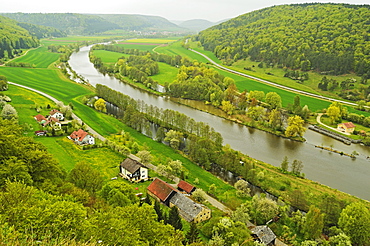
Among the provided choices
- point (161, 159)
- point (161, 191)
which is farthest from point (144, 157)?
point (161, 191)

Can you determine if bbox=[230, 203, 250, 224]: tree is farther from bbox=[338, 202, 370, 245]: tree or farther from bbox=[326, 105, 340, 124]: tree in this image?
bbox=[326, 105, 340, 124]: tree

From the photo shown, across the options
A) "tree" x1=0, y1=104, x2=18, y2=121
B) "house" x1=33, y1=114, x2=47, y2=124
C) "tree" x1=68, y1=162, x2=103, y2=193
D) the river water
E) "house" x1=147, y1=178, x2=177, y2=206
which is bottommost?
the river water

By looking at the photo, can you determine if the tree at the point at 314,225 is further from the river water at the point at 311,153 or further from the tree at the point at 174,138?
the tree at the point at 174,138

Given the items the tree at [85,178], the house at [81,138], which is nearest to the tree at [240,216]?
the tree at [85,178]

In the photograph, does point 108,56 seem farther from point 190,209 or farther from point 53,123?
point 190,209

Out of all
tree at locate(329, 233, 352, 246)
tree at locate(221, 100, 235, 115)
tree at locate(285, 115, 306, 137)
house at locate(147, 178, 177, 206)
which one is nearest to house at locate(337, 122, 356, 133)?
tree at locate(285, 115, 306, 137)

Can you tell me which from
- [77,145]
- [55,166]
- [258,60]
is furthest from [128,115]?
→ [258,60]
